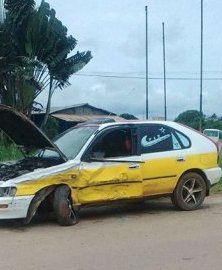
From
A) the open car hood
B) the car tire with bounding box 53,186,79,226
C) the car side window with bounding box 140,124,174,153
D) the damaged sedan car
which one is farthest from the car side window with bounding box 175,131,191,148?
the car tire with bounding box 53,186,79,226

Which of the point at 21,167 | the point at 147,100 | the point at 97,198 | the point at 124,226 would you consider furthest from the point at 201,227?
the point at 147,100

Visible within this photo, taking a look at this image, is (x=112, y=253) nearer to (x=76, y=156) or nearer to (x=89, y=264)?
(x=89, y=264)

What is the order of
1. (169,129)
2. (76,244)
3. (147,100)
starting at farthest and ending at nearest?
(147,100), (169,129), (76,244)

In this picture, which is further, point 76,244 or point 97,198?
point 97,198

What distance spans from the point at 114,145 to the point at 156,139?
0.81m

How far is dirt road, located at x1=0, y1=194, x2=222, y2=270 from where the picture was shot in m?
6.00

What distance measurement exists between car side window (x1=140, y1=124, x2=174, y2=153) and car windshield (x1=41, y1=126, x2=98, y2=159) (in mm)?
839

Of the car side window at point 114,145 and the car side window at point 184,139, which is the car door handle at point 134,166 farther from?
the car side window at point 184,139

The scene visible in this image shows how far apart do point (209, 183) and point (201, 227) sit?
1781 millimetres

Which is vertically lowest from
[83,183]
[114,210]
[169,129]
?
[114,210]

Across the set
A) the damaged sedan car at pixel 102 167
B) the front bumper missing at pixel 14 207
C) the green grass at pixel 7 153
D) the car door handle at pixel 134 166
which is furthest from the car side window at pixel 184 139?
the green grass at pixel 7 153

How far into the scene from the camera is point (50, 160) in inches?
340

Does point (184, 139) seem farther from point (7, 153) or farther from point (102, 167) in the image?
point (7, 153)

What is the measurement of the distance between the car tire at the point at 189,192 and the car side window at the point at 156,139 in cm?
60
